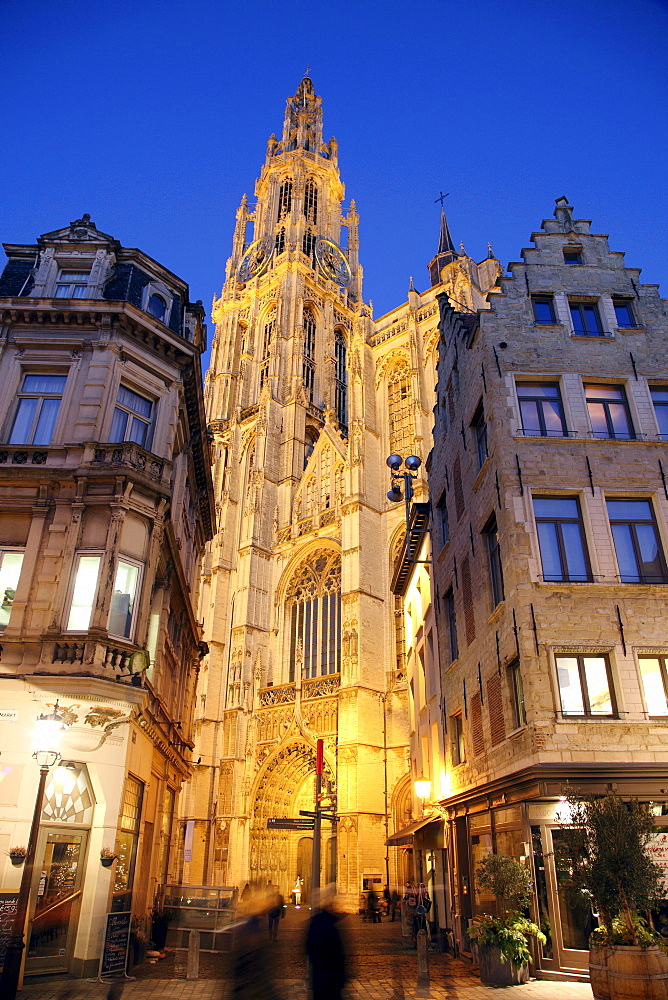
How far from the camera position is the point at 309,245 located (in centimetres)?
5916

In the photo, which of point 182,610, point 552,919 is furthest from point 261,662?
point 552,919

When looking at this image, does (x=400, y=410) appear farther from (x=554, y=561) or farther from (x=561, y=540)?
(x=554, y=561)

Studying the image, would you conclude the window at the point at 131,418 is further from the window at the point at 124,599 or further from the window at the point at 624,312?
the window at the point at 624,312

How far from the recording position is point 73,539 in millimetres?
12305

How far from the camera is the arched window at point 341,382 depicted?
2072 inches

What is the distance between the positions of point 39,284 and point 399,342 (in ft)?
109

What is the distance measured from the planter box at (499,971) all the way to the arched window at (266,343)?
43903 millimetres

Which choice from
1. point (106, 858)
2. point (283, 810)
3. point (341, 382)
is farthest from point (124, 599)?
point (341, 382)

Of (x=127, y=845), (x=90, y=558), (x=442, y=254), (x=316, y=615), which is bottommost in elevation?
(x=127, y=845)

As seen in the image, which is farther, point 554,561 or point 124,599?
point 124,599

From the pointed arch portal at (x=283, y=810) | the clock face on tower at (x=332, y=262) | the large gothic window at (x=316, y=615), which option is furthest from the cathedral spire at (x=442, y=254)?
the pointed arch portal at (x=283, y=810)

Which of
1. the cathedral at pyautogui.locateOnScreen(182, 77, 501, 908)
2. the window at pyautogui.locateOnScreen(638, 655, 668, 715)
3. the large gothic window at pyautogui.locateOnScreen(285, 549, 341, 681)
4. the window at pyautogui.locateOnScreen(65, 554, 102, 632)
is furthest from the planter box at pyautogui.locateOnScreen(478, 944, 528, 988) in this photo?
the large gothic window at pyautogui.locateOnScreen(285, 549, 341, 681)

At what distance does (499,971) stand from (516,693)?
395 centimetres

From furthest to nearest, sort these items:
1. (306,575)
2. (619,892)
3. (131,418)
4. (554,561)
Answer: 1. (306,575)
2. (131,418)
3. (554,561)
4. (619,892)
